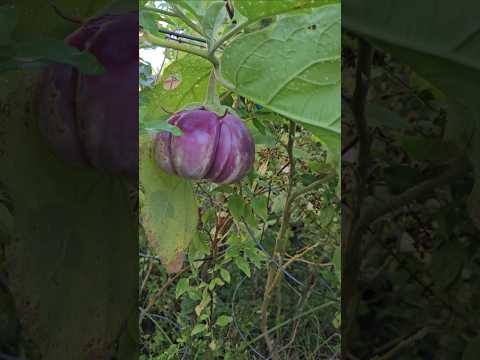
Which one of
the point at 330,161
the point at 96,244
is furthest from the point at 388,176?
the point at 96,244

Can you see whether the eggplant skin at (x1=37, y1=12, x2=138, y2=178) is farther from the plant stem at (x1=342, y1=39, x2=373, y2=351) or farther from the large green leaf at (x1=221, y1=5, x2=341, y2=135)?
the plant stem at (x1=342, y1=39, x2=373, y2=351)

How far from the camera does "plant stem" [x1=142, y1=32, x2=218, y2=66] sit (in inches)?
25.7

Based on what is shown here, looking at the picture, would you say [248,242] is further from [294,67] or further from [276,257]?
[294,67]

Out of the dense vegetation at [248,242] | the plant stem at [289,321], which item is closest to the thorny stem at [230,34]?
the dense vegetation at [248,242]

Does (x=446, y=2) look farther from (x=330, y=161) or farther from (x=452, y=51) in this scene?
(x=330, y=161)

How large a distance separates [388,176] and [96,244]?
0.33m

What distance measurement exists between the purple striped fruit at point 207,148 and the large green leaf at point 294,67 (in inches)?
1.7

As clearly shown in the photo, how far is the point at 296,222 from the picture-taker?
692mm

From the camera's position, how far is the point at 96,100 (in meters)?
0.60

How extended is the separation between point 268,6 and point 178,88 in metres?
0.15

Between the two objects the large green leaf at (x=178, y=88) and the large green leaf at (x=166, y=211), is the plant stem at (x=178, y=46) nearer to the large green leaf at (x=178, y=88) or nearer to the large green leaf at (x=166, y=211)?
the large green leaf at (x=178, y=88)

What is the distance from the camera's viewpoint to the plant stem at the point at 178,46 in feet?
2.14

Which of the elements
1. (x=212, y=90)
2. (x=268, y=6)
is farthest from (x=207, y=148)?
(x=268, y=6)

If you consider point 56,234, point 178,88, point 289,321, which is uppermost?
point 178,88
